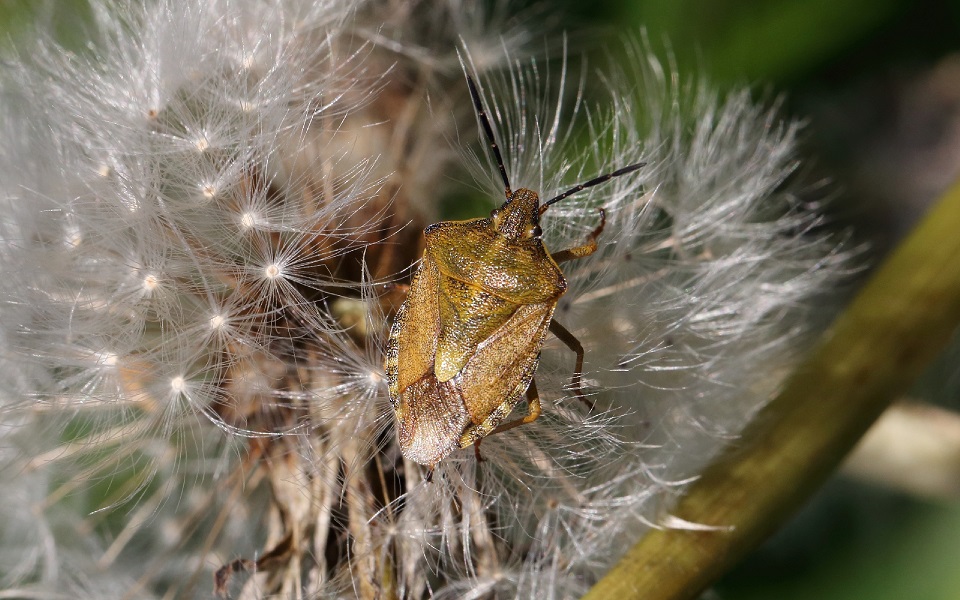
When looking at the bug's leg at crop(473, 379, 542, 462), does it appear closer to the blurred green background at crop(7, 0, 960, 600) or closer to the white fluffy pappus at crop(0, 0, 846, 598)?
the white fluffy pappus at crop(0, 0, 846, 598)

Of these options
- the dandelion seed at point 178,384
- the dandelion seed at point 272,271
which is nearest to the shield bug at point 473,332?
the dandelion seed at point 272,271

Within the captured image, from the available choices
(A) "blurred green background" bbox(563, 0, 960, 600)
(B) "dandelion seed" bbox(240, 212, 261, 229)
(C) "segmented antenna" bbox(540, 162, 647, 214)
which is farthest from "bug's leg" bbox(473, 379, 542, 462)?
(A) "blurred green background" bbox(563, 0, 960, 600)

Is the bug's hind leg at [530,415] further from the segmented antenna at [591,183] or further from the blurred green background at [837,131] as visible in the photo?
the blurred green background at [837,131]

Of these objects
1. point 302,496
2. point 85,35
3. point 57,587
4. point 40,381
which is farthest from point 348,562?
point 85,35

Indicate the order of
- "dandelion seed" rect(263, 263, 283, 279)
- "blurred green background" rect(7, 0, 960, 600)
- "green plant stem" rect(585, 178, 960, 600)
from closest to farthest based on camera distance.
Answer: "green plant stem" rect(585, 178, 960, 600), "dandelion seed" rect(263, 263, 283, 279), "blurred green background" rect(7, 0, 960, 600)

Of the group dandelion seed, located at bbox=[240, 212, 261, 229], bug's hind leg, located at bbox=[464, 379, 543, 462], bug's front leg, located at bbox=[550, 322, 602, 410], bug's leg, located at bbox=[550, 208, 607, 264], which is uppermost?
bug's leg, located at bbox=[550, 208, 607, 264]

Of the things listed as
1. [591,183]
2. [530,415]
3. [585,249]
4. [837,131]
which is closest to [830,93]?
[837,131]

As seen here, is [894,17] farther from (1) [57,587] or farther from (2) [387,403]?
(1) [57,587]

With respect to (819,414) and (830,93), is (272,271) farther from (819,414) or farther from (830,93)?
(830,93)

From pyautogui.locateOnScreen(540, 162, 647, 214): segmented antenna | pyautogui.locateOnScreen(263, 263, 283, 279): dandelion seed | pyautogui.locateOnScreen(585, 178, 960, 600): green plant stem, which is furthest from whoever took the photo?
pyautogui.locateOnScreen(540, 162, 647, 214): segmented antenna
